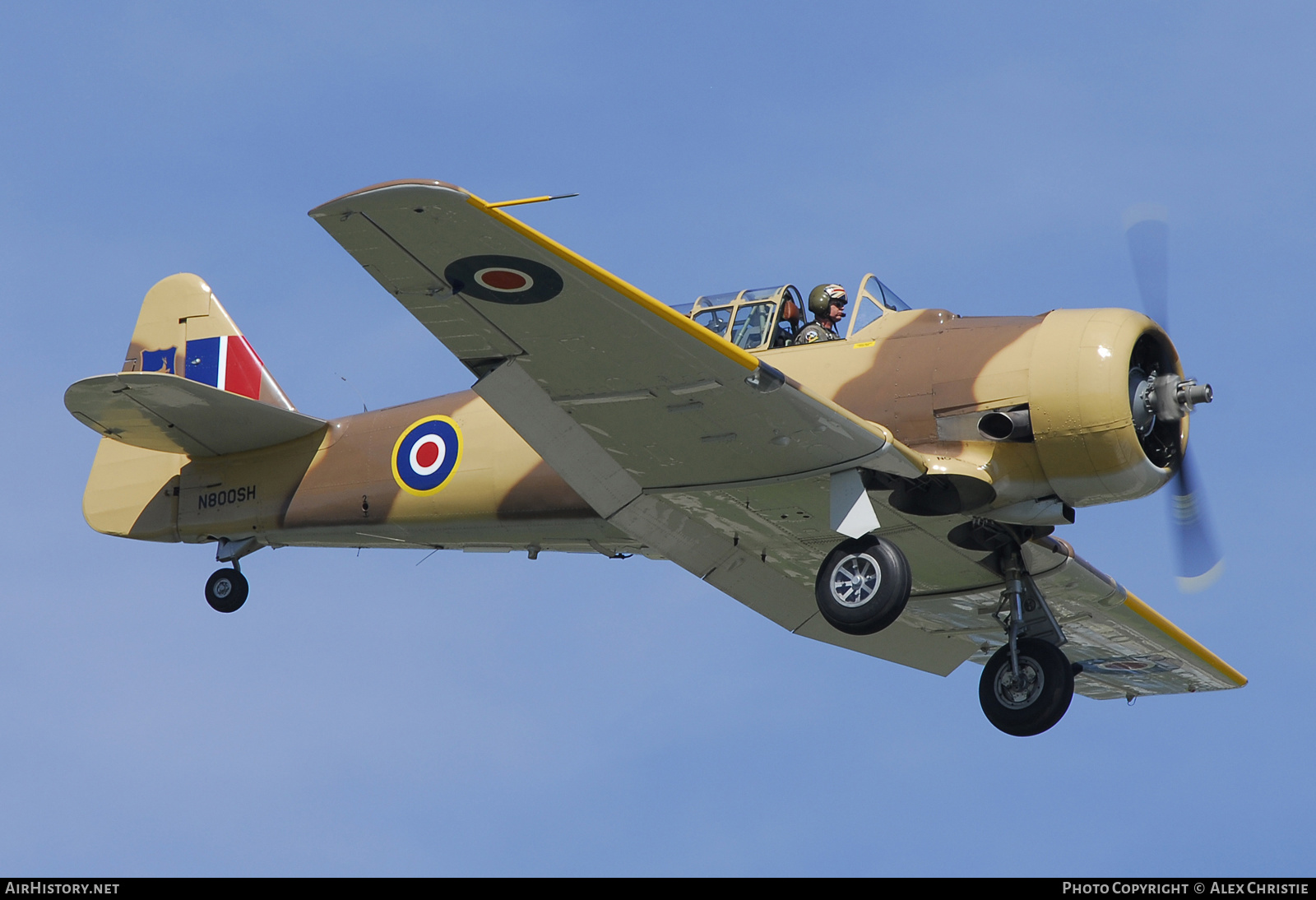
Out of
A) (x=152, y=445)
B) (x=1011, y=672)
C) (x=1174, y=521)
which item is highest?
(x=152, y=445)

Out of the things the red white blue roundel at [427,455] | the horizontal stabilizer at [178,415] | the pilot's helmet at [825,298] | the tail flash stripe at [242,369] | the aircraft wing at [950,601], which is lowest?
the aircraft wing at [950,601]

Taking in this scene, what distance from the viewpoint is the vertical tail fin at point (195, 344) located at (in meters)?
15.2

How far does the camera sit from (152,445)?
548 inches

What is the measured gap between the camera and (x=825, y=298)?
1184 centimetres

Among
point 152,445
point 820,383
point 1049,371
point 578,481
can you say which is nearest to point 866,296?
point 820,383

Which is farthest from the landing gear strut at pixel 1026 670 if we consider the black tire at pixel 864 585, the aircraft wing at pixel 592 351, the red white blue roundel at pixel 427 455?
the red white blue roundel at pixel 427 455

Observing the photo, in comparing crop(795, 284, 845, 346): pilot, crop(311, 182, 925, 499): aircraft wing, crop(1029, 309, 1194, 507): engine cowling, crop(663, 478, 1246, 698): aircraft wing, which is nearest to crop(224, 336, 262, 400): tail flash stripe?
crop(311, 182, 925, 499): aircraft wing

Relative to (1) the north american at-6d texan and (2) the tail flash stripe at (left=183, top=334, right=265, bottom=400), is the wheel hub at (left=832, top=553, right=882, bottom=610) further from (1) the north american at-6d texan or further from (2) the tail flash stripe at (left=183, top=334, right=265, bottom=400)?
(2) the tail flash stripe at (left=183, top=334, right=265, bottom=400)

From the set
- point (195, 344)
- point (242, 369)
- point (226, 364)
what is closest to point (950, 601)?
point (242, 369)

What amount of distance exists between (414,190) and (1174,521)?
18.8 feet

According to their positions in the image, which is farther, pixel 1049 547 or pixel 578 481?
pixel 1049 547

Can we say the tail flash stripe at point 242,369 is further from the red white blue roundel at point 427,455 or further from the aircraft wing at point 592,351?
the aircraft wing at point 592,351

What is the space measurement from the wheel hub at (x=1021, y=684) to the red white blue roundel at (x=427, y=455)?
171 inches

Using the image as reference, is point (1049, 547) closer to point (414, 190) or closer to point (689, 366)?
point (689, 366)
